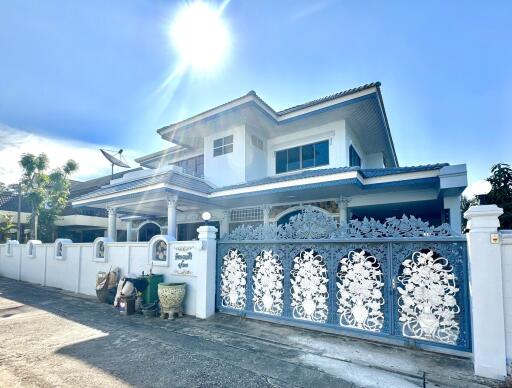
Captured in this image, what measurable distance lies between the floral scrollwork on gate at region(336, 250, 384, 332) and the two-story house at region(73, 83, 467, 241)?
3627 mm

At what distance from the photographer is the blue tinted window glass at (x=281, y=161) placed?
12.6 m

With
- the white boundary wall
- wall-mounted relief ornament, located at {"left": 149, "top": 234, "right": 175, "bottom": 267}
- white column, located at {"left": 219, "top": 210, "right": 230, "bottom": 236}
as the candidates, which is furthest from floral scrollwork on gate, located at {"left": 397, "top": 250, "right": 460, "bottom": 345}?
white column, located at {"left": 219, "top": 210, "right": 230, "bottom": 236}

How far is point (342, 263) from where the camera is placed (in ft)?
17.7

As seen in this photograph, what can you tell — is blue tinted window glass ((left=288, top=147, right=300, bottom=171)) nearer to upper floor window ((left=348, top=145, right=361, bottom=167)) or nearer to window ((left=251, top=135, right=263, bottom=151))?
window ((left=251, top=135, right=263, bottom=151))

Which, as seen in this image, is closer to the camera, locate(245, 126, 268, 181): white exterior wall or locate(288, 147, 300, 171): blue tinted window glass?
locate(245, 126, 268, 181): white exterior wall

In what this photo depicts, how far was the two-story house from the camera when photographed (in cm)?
894

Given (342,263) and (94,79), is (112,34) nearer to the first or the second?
(94,79)

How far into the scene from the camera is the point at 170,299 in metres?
6.70

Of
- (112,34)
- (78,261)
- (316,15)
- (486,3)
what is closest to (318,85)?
(316,15)

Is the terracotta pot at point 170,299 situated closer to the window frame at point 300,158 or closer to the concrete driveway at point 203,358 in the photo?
the concrete driveway at point 203,358

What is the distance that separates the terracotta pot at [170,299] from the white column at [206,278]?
0.43 m

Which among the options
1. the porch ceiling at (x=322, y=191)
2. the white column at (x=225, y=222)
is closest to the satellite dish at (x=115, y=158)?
the white column at (x=225, y=222)

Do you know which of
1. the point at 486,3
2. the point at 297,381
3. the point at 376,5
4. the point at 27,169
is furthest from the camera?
the point at 27,169

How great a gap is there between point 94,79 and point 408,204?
1132 centimetres
